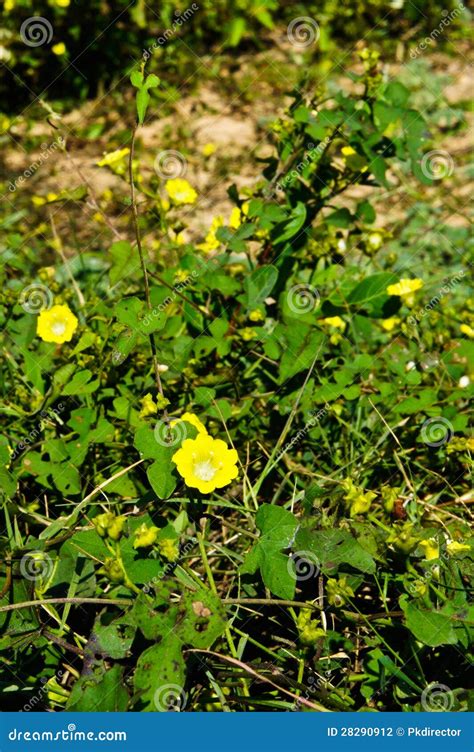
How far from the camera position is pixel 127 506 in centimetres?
225

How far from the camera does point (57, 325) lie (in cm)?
234

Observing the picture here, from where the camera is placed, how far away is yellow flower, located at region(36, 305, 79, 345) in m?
2.31

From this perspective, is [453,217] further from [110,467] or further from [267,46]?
[110,467]

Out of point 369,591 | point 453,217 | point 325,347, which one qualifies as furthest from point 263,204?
point 453,217

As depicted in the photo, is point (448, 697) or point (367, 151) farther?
point (367, 151)

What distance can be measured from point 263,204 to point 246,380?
0.52 meters

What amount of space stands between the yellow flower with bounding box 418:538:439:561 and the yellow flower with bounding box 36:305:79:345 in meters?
1.12

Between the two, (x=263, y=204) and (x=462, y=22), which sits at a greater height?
(x=462, y=22)
